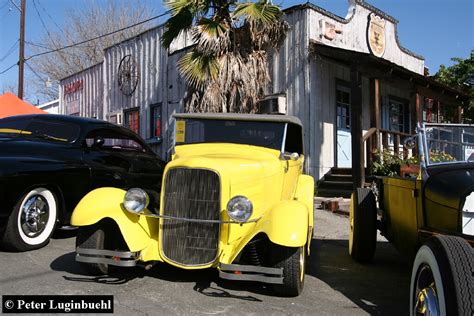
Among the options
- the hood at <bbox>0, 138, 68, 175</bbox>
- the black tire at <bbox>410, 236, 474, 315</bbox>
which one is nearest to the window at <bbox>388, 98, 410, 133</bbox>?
the hood at <bbox>0, 138, 68, 175</bbox>

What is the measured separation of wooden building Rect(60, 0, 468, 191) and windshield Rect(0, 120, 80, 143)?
252 inches

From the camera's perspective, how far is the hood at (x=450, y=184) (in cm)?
318

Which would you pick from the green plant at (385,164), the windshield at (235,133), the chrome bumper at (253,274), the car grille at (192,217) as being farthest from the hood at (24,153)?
the green plant at (385,164)

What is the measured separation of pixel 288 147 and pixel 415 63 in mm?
14026

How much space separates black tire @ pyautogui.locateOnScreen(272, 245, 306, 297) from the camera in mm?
3717

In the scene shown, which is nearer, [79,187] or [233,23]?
[79,187]

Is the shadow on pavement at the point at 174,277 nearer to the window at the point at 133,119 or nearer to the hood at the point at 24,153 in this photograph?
the hood at the point at 24,153

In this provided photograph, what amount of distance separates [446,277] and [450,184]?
1.07 metres

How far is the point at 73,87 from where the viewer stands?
2100cm

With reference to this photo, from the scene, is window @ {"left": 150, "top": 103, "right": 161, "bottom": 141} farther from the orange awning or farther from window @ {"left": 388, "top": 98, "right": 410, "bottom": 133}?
window @ {"left": 388, "top": 98, "right": 410, "bottom": 133}

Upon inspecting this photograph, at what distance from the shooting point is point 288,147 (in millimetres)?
5078

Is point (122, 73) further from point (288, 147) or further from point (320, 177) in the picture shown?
point (288, 147)

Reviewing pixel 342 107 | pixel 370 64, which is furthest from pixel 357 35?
pixel 370 64

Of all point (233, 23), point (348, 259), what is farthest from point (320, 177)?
point (348, 259)
